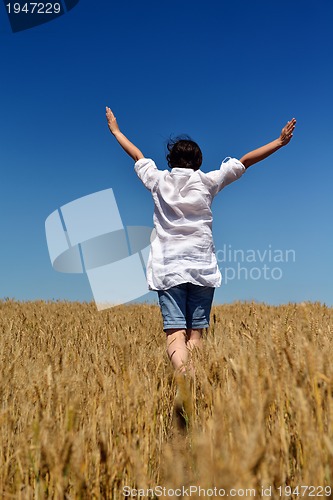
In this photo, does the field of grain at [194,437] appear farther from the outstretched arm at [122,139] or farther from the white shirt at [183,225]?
the outstretched arm at [122,139]

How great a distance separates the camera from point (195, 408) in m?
2.52

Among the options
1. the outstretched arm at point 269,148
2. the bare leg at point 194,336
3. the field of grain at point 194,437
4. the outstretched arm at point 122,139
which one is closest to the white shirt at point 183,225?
the outstretched arm at point 269,148

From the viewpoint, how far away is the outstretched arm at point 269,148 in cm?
385

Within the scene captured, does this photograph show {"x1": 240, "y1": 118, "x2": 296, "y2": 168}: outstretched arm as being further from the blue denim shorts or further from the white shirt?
the blue denim shorts

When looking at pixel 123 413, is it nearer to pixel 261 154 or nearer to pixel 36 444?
pixel 36 444

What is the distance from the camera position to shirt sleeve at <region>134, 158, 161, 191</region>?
372 centimetres

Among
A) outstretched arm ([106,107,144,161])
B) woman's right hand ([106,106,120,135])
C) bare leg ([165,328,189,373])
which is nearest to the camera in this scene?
bare leg ([165,328,189,373])

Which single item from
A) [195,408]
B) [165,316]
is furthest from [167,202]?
[195,408]

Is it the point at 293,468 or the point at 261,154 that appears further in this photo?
the point at 261,154

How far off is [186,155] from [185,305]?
1.13 metres

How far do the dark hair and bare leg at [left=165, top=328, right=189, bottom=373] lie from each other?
124 cm

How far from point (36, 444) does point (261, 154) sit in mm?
2832

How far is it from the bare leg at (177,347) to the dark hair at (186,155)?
1.24 m

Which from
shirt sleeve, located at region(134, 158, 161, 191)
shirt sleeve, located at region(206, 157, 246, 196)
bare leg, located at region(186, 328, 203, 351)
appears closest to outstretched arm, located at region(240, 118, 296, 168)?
shirt sleeve, located at region(206, 157, 246, 196)
